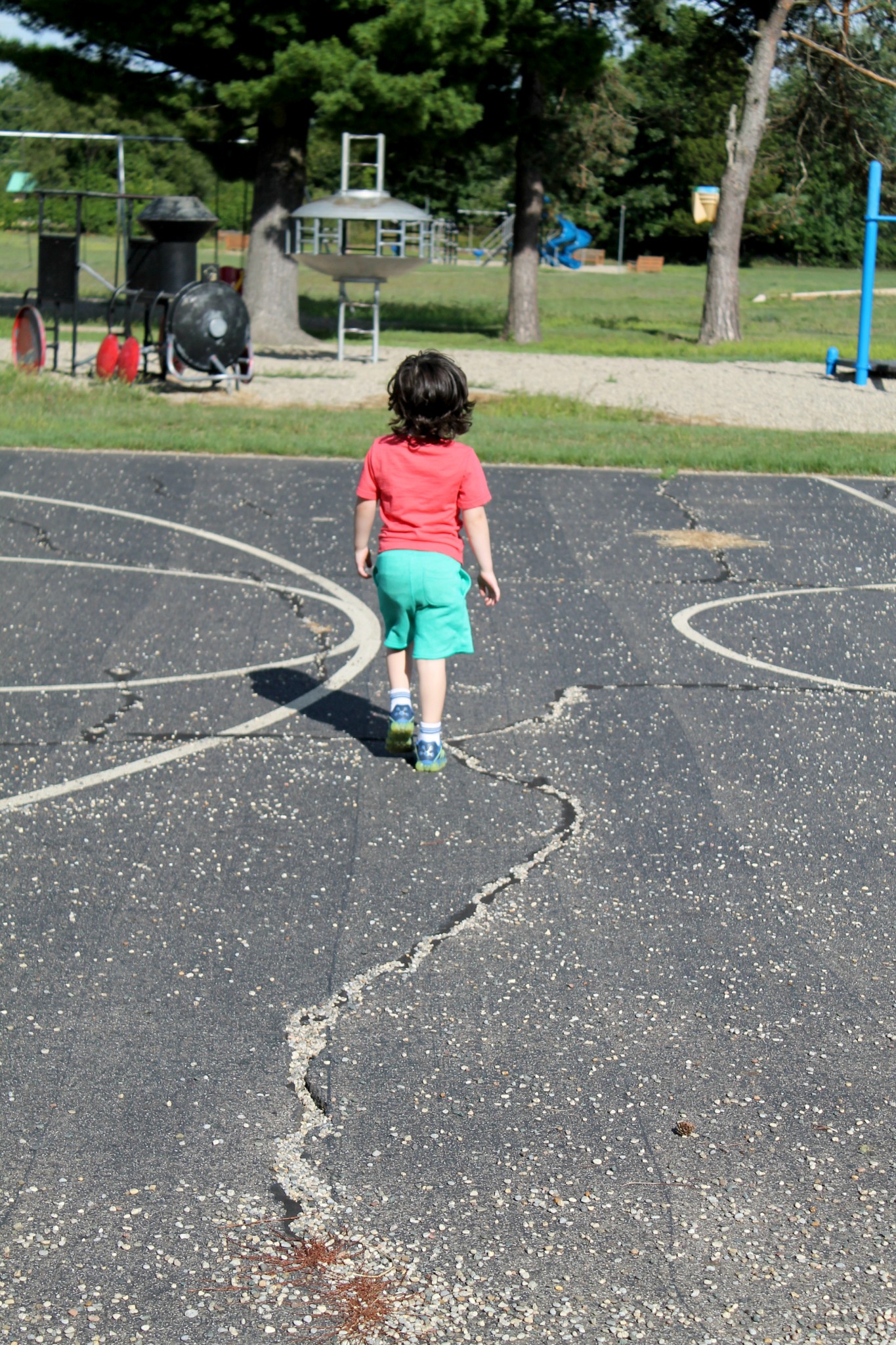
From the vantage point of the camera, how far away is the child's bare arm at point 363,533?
5.80 m

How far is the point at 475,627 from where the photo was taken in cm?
823

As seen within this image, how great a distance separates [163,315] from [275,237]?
339 inches

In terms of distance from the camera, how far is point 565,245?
2795 inches

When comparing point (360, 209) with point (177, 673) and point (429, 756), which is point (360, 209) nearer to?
point (177, 673)

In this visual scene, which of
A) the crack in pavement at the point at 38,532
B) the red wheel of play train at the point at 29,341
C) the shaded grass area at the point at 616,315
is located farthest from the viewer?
the shaded grass area at the point at 616,315

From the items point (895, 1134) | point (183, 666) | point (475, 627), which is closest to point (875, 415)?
point (475, 627)

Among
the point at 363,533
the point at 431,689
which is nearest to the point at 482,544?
the point at 363,533

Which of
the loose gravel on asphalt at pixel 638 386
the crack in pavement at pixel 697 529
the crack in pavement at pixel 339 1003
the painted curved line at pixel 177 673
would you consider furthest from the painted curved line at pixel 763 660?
the loose gravel on asphalt at pixel 638 386

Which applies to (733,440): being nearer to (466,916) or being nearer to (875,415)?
(875,415)

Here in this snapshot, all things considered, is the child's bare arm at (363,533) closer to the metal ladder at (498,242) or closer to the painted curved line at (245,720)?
the painted curved line at (245,720)

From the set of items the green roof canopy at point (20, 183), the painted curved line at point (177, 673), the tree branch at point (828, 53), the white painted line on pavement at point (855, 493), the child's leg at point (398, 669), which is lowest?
the painted curved line at point (177, 673)

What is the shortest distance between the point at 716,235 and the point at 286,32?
944 cm

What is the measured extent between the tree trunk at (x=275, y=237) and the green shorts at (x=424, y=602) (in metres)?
20.2

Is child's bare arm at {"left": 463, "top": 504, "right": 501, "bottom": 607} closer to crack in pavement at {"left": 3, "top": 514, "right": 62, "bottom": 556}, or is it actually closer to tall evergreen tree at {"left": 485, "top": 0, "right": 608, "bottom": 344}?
crack in pavement at {"left": 3, "top": 514, "right": 62, "bottom": 556}
